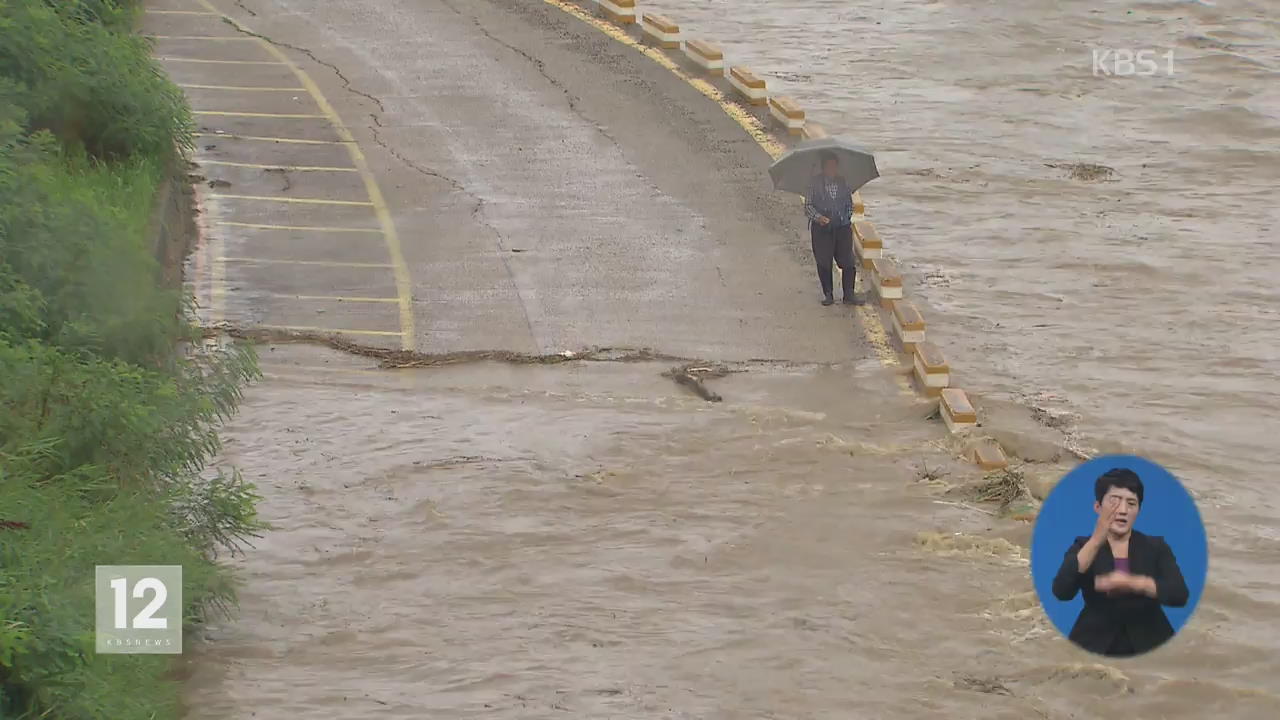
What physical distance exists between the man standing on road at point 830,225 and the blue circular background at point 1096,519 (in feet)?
37.2

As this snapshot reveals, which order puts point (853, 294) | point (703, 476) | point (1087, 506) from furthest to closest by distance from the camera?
point (853, 294), point (703, 476), point (1087, 506)

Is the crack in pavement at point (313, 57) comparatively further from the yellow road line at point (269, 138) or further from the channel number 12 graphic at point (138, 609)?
the channel number 12 graphic at point (138, 609)

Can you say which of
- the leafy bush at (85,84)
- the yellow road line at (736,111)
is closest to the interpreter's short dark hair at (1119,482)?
the yellow road line at (736,111)

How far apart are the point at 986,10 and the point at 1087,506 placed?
87.8ft

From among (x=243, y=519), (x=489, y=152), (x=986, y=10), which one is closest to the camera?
(x=243, y=519)

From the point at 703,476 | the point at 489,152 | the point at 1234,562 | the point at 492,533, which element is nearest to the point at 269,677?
the point at 492,533

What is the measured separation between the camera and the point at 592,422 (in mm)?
14984

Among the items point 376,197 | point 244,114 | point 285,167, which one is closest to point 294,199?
point 376,197

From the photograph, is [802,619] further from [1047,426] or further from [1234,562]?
[1047,426]

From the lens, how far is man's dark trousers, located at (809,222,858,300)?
1791 centimetres

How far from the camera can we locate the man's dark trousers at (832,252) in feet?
58.7

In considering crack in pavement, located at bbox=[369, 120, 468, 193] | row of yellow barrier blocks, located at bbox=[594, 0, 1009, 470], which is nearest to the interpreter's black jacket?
row of yellow barrier blocks, located at bbox=[594, 0, 1009, 470]

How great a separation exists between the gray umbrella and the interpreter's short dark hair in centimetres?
1176

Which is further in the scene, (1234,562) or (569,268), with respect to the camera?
(569,268)
